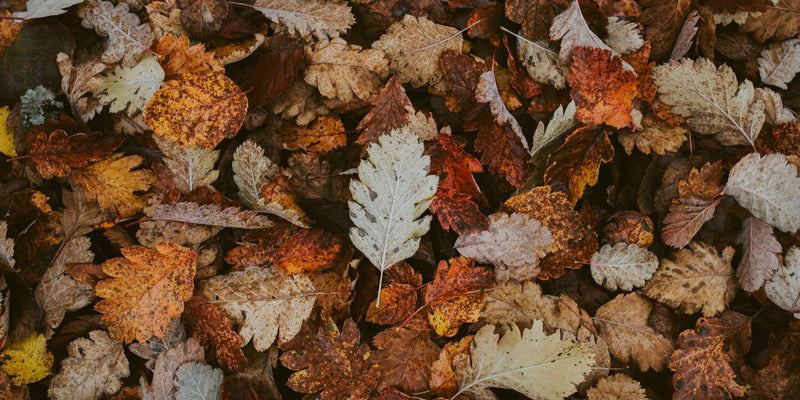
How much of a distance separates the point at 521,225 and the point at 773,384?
1.08 m

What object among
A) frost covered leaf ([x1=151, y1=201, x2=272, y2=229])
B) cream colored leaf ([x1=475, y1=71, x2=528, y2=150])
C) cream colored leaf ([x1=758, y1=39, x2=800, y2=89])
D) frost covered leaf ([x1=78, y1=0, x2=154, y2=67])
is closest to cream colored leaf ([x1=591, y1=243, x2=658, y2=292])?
cream colored leaf ([x1=475, y1=71, x2=528, y2=150])

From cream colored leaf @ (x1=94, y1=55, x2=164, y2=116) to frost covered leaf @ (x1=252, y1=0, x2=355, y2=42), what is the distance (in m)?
0.41

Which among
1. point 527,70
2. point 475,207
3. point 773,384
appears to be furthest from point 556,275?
point 773,384

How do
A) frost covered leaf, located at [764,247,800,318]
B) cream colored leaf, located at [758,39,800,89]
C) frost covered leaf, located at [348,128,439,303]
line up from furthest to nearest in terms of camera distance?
1. cream colored leaf, located at [758,39,800,89]
2. frost covered leaf, located at [764,247,800,318]
3. frost covered leaf, located at [348,128,439,303]

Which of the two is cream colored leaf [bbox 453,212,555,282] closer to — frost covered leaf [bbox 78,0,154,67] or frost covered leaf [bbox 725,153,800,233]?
frost covered leaf [bbox 725,153,800,233]

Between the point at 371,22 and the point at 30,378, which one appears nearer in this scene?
the point at 30,378

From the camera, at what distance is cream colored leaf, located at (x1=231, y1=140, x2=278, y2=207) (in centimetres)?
175

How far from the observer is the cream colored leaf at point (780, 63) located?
6.35 ft

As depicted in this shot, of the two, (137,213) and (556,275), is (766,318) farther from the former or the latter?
(137,213)

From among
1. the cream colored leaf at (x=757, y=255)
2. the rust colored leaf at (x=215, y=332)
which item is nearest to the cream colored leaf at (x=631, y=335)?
the cream colored leaf at (x=757, y=255)

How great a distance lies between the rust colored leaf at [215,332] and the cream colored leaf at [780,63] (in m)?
2.15

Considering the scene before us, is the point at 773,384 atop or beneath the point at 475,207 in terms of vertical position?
beneath

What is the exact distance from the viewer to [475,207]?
1704 mm

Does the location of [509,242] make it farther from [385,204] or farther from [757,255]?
[757,255]
